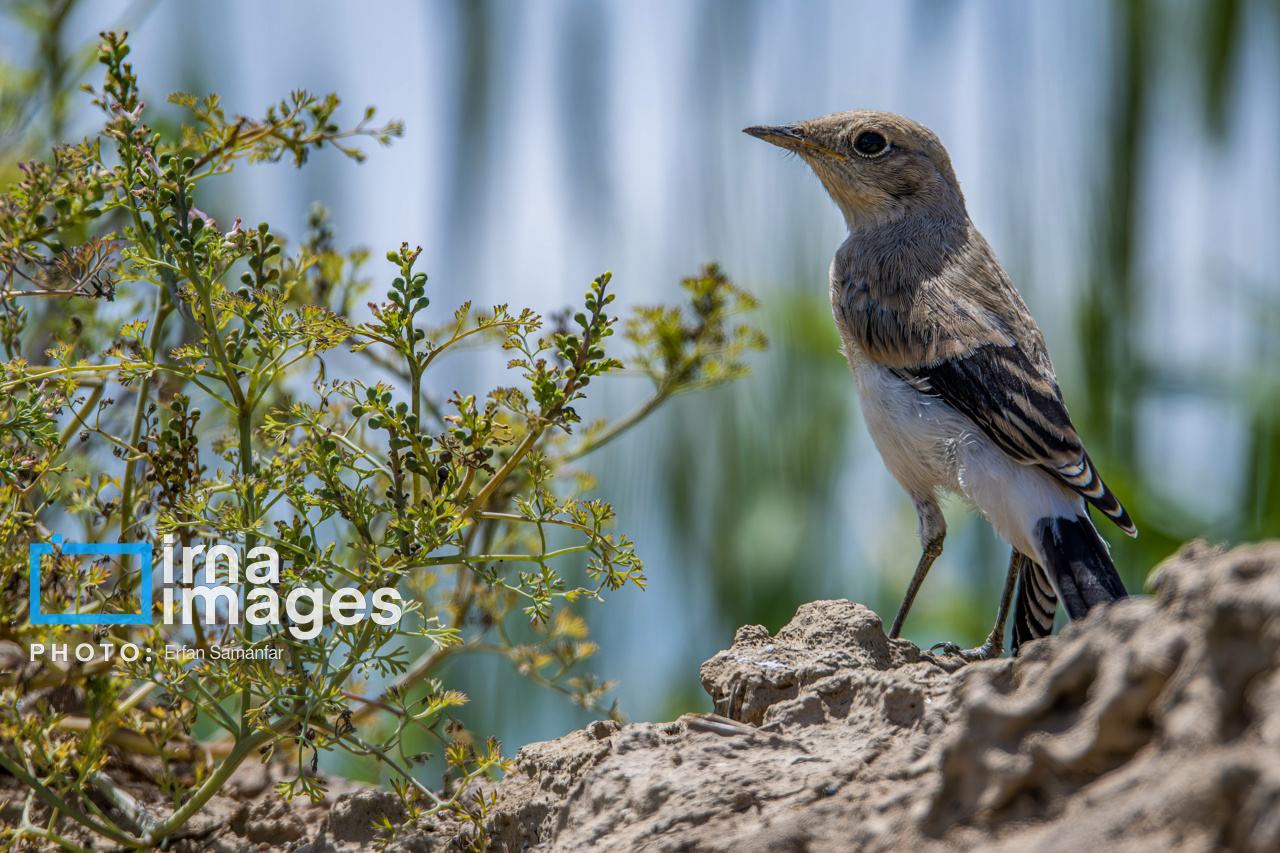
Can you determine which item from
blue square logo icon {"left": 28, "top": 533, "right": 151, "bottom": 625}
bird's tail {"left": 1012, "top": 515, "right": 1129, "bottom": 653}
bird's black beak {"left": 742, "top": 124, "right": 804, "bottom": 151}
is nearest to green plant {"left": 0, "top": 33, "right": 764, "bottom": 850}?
blue square logo icon {"left": 28, "top": 533, "right": 151, "bottom": 625}

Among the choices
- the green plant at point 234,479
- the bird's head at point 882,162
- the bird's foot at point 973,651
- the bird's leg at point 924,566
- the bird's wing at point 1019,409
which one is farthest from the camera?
the bird's head at point 882,162

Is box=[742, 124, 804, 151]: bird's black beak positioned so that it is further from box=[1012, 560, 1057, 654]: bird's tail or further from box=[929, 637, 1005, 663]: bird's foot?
box=[929, 637, 1005, 663]: bird's foot

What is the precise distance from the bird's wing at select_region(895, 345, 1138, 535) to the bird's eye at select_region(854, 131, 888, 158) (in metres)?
0.93

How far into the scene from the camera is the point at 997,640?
272 centimetres

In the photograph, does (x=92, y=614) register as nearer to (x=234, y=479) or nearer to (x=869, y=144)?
(x=234, y=479)

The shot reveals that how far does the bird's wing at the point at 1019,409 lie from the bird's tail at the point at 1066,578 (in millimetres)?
101

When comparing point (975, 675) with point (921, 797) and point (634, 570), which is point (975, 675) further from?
point (634, 570)

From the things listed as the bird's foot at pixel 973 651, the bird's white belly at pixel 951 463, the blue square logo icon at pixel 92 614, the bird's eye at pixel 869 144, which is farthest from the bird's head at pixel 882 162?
the blue square logo icon at pixel 92 614

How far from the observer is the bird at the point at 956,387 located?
242 cm

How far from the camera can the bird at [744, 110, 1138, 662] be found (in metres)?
2.42

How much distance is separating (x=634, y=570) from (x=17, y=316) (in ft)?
4.61

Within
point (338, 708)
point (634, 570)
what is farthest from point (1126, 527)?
point (338, 708)

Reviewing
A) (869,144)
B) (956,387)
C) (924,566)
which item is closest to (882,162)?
(869,144)

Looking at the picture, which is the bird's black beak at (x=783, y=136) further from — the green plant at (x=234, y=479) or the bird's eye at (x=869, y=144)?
the green plant at (x=234, y=479)
